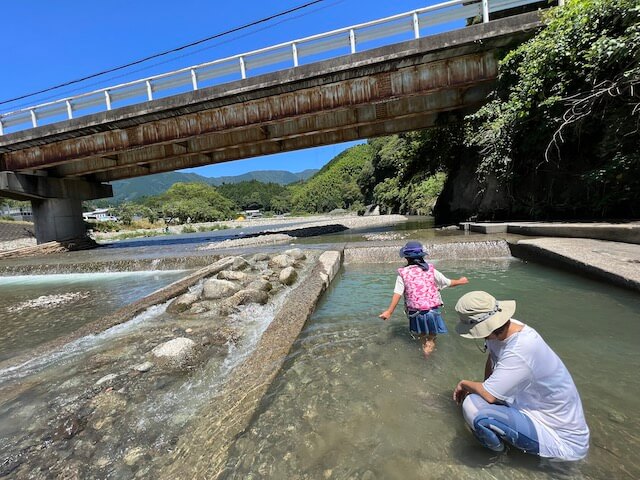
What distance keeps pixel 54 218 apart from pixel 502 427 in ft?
80.1

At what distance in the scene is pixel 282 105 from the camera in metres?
13.5

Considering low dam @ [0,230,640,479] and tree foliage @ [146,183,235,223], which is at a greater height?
tree foliage @ [146,183,235,223]

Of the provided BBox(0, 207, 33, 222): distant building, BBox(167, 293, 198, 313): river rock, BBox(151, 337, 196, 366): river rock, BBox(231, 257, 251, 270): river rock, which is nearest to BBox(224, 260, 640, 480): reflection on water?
BBox(151, 337, 196, 366): river rock

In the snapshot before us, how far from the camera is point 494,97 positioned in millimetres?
12078

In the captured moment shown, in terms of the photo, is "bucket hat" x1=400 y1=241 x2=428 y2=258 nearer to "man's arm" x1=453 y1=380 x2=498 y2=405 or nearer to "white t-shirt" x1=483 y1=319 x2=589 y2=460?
"man's arm" x1=453 y1=380 x2=498 y2=405

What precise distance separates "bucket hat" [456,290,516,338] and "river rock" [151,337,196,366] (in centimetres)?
308

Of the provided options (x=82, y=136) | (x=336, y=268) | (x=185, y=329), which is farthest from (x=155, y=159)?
(x=185, y=329)

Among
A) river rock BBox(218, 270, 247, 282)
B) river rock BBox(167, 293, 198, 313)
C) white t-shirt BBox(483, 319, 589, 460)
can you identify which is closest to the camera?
white t-shirt BBox(483, 319, 589, 460)

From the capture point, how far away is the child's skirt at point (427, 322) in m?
3.68

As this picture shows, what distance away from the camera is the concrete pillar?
1917 cm

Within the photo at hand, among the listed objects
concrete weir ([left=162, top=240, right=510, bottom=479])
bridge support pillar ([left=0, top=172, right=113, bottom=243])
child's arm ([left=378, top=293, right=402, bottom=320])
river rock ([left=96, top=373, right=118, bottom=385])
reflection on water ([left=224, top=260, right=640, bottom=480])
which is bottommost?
reflection on water ([left=224, top=260, right=640, bottom=480])

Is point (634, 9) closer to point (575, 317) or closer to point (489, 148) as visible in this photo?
point (489, 148)

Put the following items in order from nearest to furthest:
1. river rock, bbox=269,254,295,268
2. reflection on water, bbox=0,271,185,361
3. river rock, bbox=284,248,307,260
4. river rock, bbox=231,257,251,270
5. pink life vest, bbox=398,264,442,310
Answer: pink life vest, bbox=398,264,442,310 → reflection on water, bbox=0,271,185,361 → river rock, bbox=269,254,295,268 → river rock, bbox=231,257,251,270 → river rock, bbox=284,248,307,260

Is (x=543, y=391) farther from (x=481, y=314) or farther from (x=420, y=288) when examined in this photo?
(x=420, y=288)
